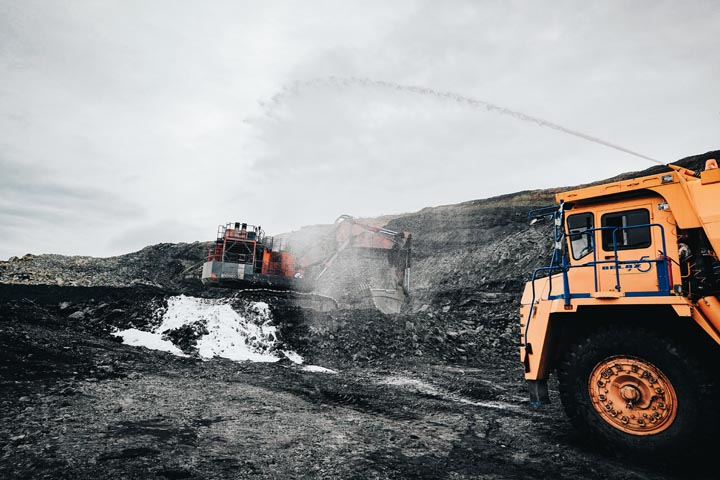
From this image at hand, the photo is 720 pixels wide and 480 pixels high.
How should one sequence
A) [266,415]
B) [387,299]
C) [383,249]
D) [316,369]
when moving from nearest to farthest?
1. [266,415]
2. [316,369]
3. [387,299]
4. [383,249]

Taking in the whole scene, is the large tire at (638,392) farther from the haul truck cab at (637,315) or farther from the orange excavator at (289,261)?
the orange excavator at (289,261)

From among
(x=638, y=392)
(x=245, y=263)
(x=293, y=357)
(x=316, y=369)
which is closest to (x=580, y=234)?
(x=638, y=392)

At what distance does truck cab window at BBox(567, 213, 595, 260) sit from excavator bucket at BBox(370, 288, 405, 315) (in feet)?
36.0

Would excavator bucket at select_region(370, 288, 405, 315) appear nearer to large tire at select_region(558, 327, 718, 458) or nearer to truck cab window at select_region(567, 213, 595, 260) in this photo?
truck cab window at select_region(567, 213, 595, 260)

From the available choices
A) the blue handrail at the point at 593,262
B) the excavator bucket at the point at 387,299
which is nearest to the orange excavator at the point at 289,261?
the excavator bucket at the point at 387,299

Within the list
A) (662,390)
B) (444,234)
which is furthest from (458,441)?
(444,234)

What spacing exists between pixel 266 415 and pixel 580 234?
192 inches

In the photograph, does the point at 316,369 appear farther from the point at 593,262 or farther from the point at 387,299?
the point at 593,262

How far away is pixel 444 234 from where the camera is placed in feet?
102

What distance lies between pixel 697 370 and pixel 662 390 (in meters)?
0.37

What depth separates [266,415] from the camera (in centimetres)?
583

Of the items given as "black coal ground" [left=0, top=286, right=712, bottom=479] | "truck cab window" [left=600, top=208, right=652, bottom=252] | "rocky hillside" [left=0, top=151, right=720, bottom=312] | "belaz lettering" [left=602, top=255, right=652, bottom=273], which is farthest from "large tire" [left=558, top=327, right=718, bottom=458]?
"rocky hillside" [left=0, top=151, right=720, bottom=312]

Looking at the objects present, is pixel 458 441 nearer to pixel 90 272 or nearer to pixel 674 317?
pixel 674 317

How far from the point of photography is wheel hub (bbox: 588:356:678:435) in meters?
4.09
